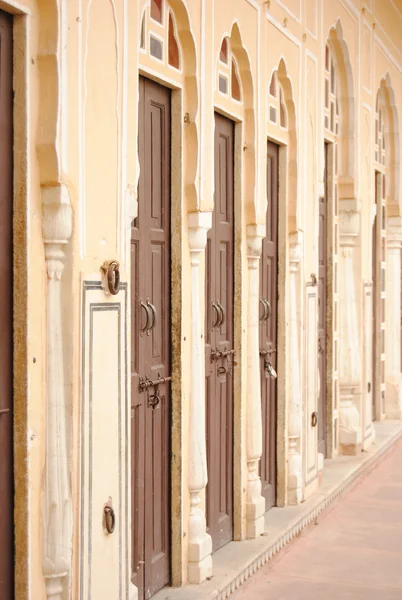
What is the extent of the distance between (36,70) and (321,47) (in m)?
4.27

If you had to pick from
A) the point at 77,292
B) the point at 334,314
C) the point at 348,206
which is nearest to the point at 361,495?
the point at 334,314

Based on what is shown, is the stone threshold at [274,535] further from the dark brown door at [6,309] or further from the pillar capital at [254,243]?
the pillar capital at [254,243]

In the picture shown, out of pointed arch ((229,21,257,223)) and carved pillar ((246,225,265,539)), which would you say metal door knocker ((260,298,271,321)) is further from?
pointed arch ((229,21,257,223))

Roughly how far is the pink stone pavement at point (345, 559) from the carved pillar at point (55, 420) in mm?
1779

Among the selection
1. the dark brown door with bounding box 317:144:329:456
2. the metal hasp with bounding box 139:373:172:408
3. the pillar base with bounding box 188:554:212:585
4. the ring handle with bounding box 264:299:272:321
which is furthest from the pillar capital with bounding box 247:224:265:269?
the dark brown door with bounding box 317:144:329:456

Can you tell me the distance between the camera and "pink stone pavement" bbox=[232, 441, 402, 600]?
5.16 m

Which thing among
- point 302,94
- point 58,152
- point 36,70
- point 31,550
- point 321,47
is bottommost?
point 31,550

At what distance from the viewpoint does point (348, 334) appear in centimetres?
838

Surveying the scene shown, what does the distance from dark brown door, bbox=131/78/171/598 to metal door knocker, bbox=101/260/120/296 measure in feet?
1.70

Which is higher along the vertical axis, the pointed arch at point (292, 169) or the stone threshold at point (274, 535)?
the pointed arch at point (292, 169)

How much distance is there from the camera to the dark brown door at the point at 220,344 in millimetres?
5219

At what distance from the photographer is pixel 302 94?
21.8 ft

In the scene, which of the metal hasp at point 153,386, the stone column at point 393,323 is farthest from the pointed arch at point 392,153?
the metal hasp at point 153,386

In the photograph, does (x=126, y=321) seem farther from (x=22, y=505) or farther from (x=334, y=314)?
(x=334, y=314)
